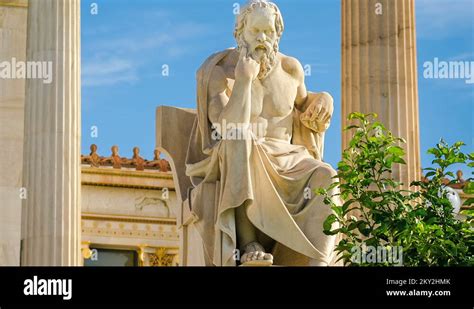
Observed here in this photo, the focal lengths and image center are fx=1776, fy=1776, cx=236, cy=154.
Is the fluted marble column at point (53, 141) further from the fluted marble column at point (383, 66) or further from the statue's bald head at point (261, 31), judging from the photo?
the statue's bald head at point (261, 31)

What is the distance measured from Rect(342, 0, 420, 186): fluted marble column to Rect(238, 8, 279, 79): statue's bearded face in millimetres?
Result: 6121

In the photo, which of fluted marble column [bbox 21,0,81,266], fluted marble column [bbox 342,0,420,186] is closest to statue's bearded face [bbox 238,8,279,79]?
fluted marble column [bbox 342,0,420,186]

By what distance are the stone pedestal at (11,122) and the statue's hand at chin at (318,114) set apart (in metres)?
9.39

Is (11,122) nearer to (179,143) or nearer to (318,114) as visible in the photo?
(179,143)

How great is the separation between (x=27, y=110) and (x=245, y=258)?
8.53 m

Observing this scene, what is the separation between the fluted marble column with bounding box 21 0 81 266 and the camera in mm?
30250

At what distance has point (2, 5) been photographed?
113ft

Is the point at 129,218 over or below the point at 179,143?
over

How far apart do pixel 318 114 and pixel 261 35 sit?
1452 millimetres

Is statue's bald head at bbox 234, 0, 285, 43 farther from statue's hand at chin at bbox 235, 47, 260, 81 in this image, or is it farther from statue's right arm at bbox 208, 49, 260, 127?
statue's hand at chin at bbox 235, 47, 260, 81

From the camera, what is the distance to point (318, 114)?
2552 cm

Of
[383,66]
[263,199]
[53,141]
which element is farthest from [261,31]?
[53,141]
